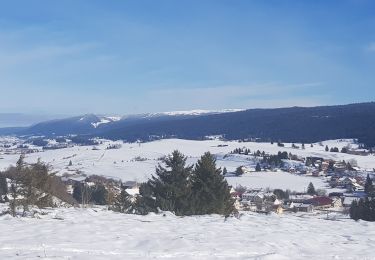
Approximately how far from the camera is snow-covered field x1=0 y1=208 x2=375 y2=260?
8.27 meters

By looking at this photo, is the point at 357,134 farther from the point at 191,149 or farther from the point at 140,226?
the point at 140,226

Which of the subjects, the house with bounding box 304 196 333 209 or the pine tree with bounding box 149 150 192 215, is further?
the house with bounding box 304 196 333 209

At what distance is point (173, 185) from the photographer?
60.0 feet

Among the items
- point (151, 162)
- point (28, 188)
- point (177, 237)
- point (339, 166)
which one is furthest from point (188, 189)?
point (151, 162)

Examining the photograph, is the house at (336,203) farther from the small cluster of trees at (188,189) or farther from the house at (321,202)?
the small cluster of trees at (188,189)

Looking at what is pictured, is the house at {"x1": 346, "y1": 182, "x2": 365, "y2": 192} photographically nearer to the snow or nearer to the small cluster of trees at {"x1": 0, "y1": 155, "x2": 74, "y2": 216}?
the snow

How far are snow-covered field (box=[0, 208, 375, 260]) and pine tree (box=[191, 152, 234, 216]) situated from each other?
4215 millimetres

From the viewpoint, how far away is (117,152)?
5822 inches

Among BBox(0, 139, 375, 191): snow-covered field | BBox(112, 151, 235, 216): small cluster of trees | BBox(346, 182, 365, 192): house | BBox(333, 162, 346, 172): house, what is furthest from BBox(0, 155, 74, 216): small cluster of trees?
BBox(333, 162, 346, 172): house

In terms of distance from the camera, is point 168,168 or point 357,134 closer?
point 168,168

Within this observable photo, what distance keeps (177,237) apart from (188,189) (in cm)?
852

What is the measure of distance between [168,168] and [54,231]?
10512 mm

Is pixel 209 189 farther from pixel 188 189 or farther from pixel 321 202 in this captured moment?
pixel 321 202

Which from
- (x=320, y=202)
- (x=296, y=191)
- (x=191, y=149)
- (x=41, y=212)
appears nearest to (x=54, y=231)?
(x=41, y=212)
